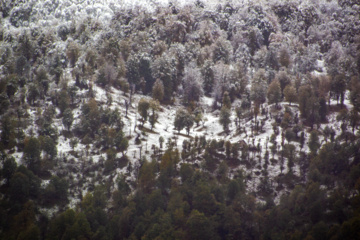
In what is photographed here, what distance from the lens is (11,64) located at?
5689 inches

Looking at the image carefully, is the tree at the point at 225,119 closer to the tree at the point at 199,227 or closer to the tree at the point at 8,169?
the tree at the point at 199,227

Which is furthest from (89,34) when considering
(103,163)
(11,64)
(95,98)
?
(103,163)

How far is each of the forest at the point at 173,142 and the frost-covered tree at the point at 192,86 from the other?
59 centimetres

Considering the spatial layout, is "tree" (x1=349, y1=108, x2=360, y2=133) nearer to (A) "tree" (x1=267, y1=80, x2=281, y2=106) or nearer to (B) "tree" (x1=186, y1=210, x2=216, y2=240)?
(A) "tree" (x1=267, y1=80, x2=281, y2=106)

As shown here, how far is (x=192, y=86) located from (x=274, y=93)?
37.0 m

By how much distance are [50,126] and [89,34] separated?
84328 millimetres

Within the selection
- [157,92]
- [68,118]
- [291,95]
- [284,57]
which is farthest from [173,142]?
[284,57]

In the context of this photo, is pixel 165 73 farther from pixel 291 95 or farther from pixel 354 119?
pixel 354 119

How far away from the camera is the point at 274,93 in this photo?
438ft

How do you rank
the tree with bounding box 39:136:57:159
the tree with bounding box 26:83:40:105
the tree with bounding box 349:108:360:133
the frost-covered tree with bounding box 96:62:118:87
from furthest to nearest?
the frost-covered tree with bounding box 96:62:118:87 < the tree with bounding box 26:83:40:105 < the tree with bounding box 349:108:360:133 < the tree with bounding box 39:136:57:159

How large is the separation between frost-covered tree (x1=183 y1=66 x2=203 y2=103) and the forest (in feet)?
1.95

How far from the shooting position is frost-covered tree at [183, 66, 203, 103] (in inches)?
5945

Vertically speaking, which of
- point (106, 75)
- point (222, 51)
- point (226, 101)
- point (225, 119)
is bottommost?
point (225, 119)

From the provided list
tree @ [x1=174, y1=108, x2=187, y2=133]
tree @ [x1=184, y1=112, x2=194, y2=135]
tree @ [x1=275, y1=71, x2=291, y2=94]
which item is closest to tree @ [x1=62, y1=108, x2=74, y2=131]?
tree @ [x1=174, y1=108, x2=187, y2=133]
